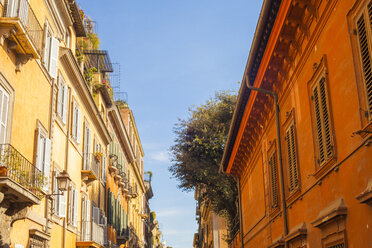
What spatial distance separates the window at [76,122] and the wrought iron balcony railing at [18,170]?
7399 mm

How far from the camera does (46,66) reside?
1644 cm

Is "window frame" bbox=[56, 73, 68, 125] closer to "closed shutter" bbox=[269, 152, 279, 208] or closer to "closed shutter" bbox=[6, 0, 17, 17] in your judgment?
"closed shutter" bbox=[6, 0, 17, 17]

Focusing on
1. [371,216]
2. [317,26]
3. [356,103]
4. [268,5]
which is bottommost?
[371,216]

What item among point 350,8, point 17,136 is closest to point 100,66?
point 17,136

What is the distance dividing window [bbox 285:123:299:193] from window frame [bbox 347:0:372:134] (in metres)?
4.40

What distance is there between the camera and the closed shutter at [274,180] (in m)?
14.4

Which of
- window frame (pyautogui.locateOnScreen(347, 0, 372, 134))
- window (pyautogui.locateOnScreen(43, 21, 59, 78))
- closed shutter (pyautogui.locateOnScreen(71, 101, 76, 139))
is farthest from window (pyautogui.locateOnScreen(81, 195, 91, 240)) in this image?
window frame (pyautogui.locateOnScreen(347, 0, 372, 134))

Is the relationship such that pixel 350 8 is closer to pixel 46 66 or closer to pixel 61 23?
pixel 46 66

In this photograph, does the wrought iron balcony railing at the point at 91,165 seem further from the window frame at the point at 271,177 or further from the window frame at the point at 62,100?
the window frame at the point at 271,177

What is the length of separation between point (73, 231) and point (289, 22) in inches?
550

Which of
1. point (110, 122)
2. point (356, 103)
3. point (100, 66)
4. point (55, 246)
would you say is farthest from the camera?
point (110, 122)

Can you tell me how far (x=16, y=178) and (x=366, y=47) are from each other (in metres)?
8.46

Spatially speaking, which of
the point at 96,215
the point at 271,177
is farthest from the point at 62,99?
the point at 271,177

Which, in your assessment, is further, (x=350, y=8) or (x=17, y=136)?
(x=17, y=136)
